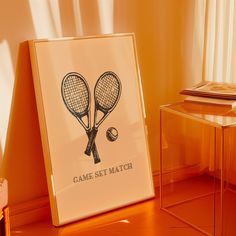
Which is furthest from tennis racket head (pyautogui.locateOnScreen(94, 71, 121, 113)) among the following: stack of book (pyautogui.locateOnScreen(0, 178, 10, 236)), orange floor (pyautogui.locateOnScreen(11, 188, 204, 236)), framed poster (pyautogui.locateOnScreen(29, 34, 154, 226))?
stack of book (pyautogui.locateOnScreen(0, 178, 10, 236))

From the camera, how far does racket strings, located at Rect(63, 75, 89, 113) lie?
196 centimetres

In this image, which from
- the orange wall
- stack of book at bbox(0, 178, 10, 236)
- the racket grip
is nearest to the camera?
stack of book at bbox(0, 178, 10, 236)

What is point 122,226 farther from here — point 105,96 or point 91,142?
point 105,96

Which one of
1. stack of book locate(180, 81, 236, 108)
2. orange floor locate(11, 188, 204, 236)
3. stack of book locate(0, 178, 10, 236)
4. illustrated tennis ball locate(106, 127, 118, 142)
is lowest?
orange floor locate(11, 188, 204, 236)

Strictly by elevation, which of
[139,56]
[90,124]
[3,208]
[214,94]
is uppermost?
[139,56]

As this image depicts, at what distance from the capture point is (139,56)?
7.16ft

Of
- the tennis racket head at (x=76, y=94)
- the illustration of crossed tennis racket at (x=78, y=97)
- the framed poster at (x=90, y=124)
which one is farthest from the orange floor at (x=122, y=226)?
the tennis racket head at (x=76, y=94)

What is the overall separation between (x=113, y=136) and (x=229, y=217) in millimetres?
624

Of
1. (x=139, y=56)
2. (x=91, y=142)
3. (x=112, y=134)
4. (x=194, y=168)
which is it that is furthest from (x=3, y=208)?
(x=194, y=168)

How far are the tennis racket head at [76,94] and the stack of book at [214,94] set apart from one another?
449mm

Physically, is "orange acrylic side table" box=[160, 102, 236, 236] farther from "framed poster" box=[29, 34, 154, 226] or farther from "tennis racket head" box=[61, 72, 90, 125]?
"tennis racket head" box=[61, 72, 90, 125]

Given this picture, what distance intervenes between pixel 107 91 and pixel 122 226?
60cm

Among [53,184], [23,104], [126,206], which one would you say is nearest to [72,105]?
[23,104]

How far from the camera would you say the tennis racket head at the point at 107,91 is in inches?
80.6
